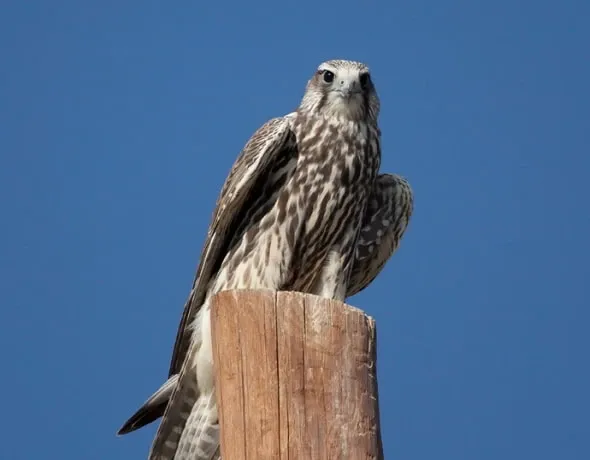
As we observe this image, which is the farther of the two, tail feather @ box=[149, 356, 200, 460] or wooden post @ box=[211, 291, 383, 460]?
tail feather @ box=[149, 356, 200, 460]

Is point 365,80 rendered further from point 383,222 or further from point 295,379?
point 295,379

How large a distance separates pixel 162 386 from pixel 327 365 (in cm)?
178

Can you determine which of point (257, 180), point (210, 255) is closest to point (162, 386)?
point (210, 255)

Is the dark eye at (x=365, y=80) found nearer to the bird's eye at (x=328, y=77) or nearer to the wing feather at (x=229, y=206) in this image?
the bird's eye at (x=328, y=77)

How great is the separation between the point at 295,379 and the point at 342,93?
2.24 metres

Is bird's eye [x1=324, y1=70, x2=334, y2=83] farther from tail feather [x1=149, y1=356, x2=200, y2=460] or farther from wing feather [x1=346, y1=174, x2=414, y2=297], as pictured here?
tail feather [x1=149, y1=356, x2=200, y2=460]

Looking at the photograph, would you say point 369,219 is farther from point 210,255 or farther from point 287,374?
point 287,374

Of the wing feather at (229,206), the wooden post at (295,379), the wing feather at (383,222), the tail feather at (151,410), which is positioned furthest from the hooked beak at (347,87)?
the wooden post at (295,379)

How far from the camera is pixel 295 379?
309 cm

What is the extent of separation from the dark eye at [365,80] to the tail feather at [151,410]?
1.64m

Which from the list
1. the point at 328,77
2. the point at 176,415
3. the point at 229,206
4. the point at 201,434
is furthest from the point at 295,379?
the point at 328,77

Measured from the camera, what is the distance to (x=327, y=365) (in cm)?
313

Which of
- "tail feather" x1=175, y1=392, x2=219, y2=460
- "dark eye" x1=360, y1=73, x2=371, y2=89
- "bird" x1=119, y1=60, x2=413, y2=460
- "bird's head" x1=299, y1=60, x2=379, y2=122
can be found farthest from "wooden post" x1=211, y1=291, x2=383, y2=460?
"dark eye" x1=360, y1=73, x2=371, y2=89

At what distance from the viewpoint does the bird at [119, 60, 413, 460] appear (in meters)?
4.92
